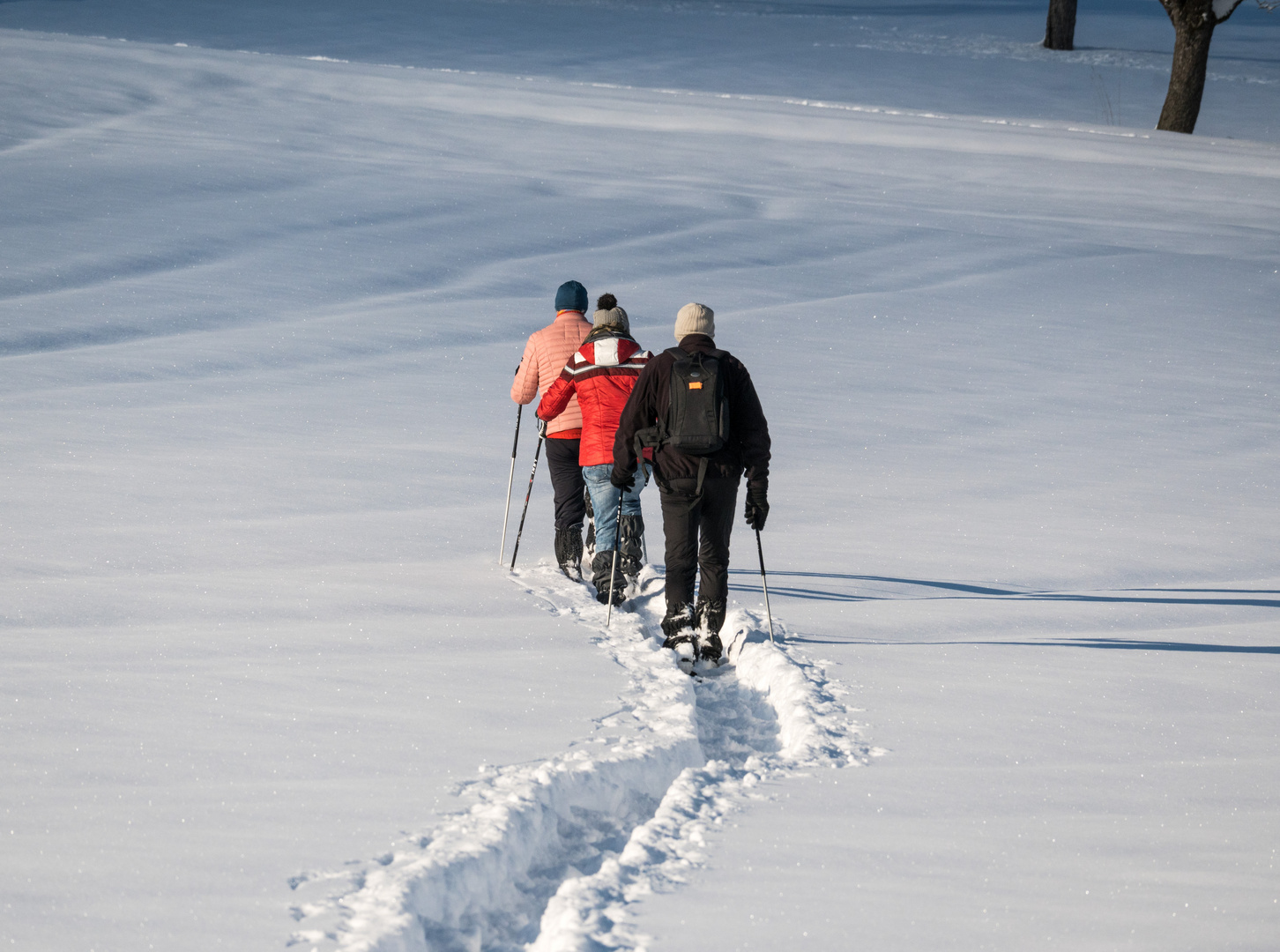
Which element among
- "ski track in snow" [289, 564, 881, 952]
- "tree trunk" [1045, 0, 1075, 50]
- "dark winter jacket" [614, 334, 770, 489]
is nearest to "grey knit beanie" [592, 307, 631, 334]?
"dark winter jacket" [614, 334, 770, 489]

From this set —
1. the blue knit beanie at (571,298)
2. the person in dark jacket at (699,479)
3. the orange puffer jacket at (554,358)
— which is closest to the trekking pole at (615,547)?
the person in dark jacket at (699,479)

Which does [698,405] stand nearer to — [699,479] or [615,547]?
[699,479]

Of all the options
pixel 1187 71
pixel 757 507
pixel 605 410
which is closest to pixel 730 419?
pixel 757 507

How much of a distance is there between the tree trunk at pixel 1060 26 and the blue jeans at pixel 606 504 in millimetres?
27928

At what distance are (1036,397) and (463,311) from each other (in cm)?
560

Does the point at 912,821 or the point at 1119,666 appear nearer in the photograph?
the point at 912,821

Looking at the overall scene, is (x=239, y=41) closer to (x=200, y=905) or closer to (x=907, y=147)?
(x=907, y=147)

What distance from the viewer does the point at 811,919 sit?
337 cm

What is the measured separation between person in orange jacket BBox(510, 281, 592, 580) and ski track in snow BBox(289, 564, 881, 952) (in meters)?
1.31

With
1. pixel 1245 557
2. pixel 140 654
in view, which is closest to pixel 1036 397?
pixel 1245 557

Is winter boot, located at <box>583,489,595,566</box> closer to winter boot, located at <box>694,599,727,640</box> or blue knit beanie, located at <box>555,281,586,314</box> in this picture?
blue knit beanie, located at <box>555,281,586,314</box>

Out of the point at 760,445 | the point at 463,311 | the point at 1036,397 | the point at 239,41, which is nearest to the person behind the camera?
the point at 760,445

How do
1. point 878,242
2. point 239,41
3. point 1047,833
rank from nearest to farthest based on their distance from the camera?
1. point 1047,833
2. point 878,242
3. point 239,41

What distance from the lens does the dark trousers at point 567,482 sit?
22.9 ft
